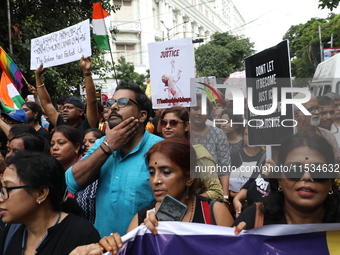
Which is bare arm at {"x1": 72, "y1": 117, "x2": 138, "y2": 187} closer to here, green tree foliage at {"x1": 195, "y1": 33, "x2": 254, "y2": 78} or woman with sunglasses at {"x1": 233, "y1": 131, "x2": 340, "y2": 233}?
woman with sunglasses at {"x1": 233, "y1": 131, "x2": 340, "y2": 233}

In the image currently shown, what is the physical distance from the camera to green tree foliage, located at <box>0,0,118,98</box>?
10758 millimetres

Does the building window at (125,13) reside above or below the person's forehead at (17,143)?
above

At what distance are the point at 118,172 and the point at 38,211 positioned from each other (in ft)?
1.75

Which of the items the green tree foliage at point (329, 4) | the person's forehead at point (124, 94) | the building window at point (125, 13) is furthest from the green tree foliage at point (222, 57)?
the person's forehead at point (124, 94)

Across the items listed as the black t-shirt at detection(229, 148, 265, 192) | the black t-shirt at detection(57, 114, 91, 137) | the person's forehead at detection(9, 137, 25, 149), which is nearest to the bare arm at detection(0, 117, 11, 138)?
the black t-shirt at detection(57, 114, 91, 137)

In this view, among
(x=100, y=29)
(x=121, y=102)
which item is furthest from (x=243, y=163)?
(x=100, y=29)

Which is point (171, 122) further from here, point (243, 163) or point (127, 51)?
point (127, 51)

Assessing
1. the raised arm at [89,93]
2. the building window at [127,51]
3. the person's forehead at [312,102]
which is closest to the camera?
the person's forehead at [312,102]

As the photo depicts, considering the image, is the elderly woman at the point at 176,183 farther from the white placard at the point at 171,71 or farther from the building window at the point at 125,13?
the building window at the point at 125,13

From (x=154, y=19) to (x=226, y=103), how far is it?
4178 centimetres

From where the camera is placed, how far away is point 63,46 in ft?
→ 17.1

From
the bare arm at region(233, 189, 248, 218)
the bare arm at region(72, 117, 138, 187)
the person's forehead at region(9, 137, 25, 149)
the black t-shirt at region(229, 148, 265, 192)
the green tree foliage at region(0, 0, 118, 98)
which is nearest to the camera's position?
the black t-shirt at region(229, 148, 265, 192)

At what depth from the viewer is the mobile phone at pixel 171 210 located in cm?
189

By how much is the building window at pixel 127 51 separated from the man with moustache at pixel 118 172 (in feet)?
127
